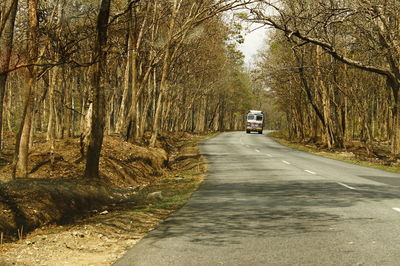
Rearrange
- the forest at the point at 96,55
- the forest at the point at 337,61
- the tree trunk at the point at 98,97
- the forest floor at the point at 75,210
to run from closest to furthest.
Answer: the forest floor at the point at 75,210 → the forest at the point at 96,55 → the tree trunk at the point at 98,97 → the forest at the point at 337,61

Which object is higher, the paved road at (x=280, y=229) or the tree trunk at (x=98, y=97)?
the tree trunk at (x=98, y=97)

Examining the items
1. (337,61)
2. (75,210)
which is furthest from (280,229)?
(337,61)

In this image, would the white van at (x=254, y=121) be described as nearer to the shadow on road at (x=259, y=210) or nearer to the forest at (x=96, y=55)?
the forest at (x=96, y=55)

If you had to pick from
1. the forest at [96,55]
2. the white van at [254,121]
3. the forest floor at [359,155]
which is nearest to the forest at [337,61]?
the forest floor at [359,155]

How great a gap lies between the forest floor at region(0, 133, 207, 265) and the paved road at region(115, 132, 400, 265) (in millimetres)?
618

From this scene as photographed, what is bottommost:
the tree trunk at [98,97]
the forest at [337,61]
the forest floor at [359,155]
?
the forest floor at [359,155]

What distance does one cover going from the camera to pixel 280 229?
7668mm

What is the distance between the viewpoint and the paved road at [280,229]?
5902mm

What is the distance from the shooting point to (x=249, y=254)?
6.07m

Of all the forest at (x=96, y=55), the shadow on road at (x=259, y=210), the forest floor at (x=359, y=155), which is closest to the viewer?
the shadow on road at (x=259, y=210)

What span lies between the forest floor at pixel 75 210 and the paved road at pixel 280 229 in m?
0.62

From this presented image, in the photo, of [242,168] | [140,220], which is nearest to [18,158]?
[140,220]

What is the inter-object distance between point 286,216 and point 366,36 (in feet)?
60.1

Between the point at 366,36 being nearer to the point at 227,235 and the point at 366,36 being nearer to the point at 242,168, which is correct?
the point at 242,168
